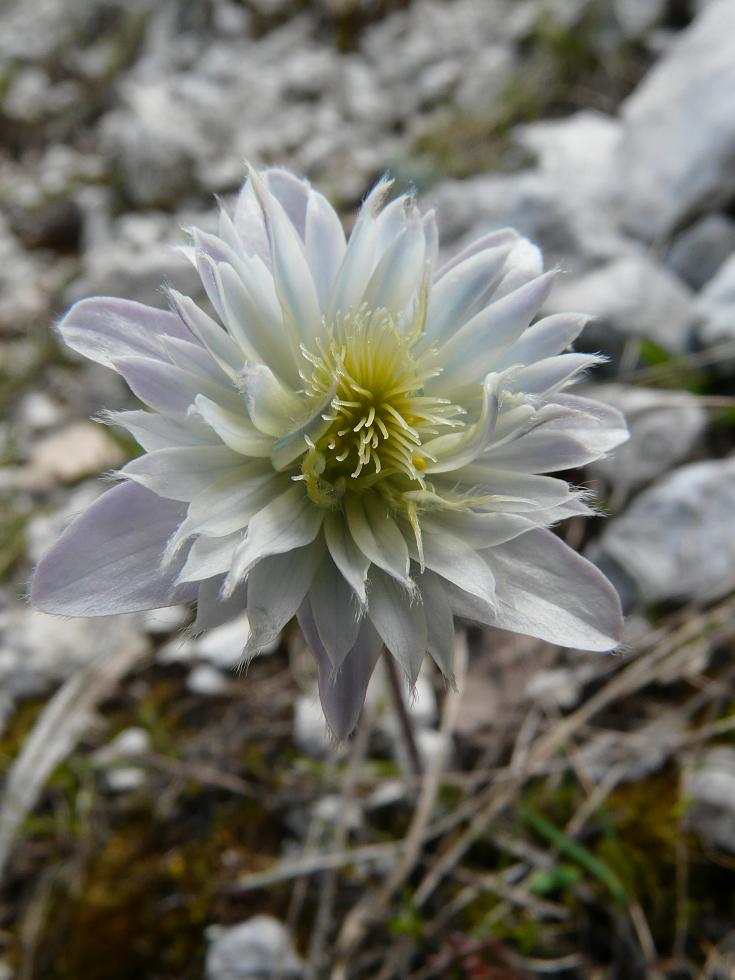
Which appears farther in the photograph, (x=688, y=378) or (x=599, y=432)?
(x=688, y=378)

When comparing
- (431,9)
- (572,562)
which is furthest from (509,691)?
(431,9)

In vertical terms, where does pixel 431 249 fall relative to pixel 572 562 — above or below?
above

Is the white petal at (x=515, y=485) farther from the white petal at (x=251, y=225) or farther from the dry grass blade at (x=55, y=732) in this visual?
the dry grass blade at (x=55, y=732)

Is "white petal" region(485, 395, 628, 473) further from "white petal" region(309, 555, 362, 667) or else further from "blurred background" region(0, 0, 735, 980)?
"blurred background" region(0, 0, 735, 980)

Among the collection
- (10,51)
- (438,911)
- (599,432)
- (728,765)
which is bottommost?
(438,911)

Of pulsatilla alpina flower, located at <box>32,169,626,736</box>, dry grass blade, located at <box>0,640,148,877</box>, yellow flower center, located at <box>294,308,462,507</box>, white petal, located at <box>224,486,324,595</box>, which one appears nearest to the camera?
white petal, located at <box>224,486,324,595</box>

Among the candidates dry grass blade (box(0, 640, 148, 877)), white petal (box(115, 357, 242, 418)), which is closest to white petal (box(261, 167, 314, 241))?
white petal (box(115, 357, 242, 418))

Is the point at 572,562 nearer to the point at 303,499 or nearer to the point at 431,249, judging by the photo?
the point at 303,499
